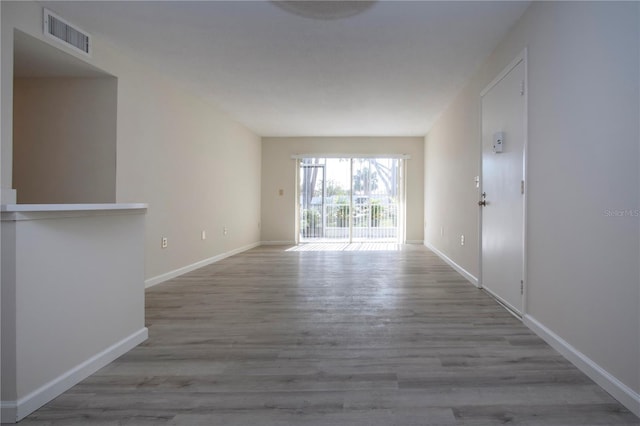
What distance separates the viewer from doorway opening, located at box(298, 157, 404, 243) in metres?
7.55

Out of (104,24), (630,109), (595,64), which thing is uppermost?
(104,24)

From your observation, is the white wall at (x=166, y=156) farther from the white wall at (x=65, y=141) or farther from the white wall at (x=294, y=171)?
the white wall at (x=294, y=171)

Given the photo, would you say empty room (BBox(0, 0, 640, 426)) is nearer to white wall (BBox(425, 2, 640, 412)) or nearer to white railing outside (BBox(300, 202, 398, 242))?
white wall (BBox(425, 2, 640, 412))

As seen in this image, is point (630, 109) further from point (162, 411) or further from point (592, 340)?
point (162, 411)

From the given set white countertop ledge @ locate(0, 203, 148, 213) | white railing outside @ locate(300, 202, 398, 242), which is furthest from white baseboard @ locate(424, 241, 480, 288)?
white countertop ledge @ locate(0, 203, 148, 213)

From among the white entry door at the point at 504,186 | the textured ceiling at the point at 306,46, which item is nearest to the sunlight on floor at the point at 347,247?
the textured ceiling at the point at 306,46

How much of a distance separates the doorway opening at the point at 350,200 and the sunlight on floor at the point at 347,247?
44 centimetres

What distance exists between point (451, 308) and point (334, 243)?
4.76m

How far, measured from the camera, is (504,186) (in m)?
2.76

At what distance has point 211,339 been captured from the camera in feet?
7.01

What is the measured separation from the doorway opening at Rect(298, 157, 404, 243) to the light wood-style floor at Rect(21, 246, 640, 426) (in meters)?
4.60

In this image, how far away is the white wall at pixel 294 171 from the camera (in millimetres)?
7270

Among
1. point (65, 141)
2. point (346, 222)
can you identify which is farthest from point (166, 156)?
point (346, 222)

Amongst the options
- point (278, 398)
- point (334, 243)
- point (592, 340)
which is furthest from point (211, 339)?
point (334, 243)
